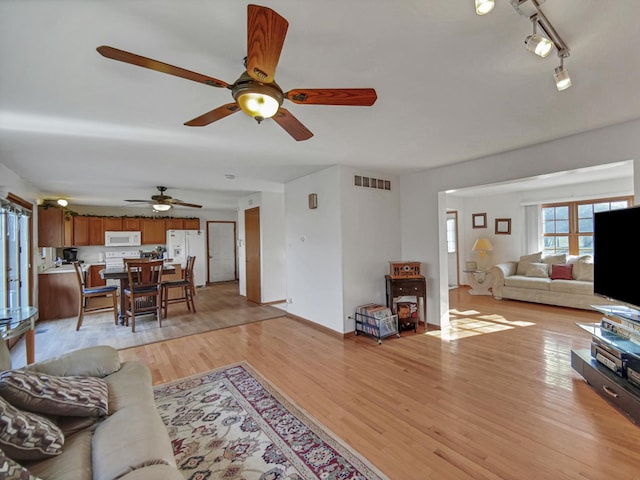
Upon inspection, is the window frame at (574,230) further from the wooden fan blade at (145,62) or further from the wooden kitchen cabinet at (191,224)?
the wooden kitchen cabinet at (191,224)

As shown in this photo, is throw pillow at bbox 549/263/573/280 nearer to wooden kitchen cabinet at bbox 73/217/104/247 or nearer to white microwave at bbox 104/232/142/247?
white microwave at bbox 104/232/142/247

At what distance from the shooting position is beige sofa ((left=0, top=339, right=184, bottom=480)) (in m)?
1.10

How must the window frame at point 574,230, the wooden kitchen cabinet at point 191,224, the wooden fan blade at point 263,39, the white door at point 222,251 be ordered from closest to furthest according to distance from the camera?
the wooden fan blade at point 263,39
the window frame at point 574,230
the wooden kitchen cabinet at point 191,224
the white door at point 222,251

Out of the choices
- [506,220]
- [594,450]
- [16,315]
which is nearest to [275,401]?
[594,450]

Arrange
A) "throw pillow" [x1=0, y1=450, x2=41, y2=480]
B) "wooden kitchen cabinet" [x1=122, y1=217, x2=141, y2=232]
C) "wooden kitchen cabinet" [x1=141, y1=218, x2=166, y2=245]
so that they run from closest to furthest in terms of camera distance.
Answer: "throw pillow" [x1=0, y1=450, x2=41, y2=480] → "wooden kitchen cabinet" [x1=122, y1=217, x2=141, y2=232] → "wooden kitchen cabinet" [x1=141, y1=218, x2=166, y2=245]

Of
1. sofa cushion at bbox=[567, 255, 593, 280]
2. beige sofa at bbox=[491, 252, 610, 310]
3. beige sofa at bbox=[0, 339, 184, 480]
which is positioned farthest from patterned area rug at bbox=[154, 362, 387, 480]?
sofa cushion at bbox=[567, 255, 593, 280]

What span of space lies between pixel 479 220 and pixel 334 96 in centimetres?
717

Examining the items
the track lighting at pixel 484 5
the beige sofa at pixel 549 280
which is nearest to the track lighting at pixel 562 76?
the track lighting at pixel 484 5

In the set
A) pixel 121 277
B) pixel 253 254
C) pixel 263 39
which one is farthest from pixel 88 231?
pixel 263 39

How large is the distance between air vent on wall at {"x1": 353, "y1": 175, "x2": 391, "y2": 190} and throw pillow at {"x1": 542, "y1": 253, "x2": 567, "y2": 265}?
4091mm

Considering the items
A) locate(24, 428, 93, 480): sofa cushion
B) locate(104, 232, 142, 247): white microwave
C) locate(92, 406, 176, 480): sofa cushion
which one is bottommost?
locate(24, 428, 93, 480): sofa cushion

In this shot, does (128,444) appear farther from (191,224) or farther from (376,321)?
(191,224)

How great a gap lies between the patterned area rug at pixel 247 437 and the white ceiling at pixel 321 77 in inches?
93.7

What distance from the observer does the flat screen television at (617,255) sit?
2320mm
